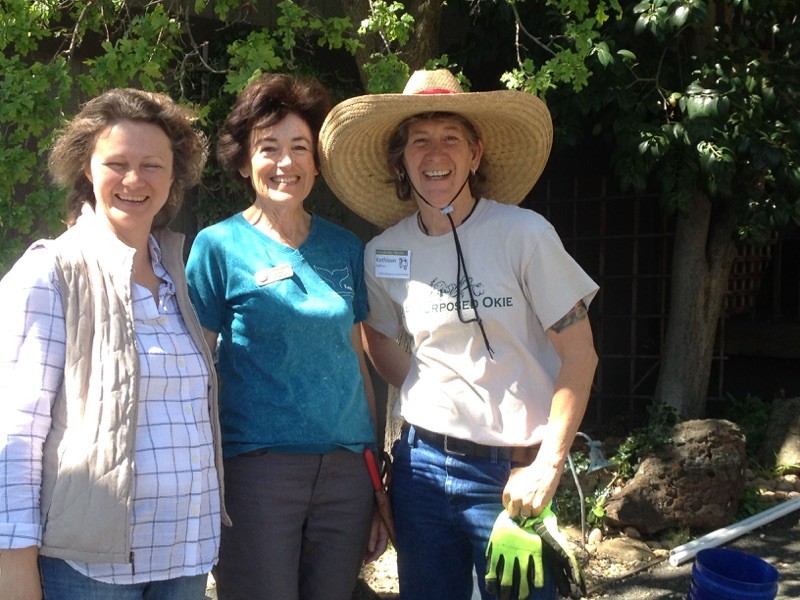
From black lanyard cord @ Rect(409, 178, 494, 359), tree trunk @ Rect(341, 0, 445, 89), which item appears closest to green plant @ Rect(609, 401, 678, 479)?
tree trunk @ Rect(341, 0, 445, 89)

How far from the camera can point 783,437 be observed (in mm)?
6035

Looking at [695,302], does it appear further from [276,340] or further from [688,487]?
[276,340]

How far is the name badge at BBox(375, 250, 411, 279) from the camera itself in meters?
2.57

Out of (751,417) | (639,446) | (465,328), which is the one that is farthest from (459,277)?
(751,417)

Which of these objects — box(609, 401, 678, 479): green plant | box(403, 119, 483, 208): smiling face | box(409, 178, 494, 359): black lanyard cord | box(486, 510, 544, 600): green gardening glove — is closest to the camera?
box(486, 510, 544, 600): green gardening glove

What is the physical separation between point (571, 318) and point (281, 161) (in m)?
0.92

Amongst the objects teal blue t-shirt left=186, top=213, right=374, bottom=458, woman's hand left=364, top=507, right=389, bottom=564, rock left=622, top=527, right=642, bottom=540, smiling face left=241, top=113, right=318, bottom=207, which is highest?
smiling face left=241, top=113, right=318, bottom=207

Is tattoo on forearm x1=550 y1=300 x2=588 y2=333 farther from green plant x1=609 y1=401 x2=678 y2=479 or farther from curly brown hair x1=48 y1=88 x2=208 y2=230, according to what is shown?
green plant x1=609 y1=401 x2=678 y2=479

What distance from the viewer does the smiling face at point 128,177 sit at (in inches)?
84.0

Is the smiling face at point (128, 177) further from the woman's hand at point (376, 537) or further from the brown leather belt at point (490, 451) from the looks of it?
the woman's hand at point (376, 537)

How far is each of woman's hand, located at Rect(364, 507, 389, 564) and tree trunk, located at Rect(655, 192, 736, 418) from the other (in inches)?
153

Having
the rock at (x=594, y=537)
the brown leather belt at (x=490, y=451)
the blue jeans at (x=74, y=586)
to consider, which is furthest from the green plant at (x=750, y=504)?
the blue jeans at (x=74, y=586)

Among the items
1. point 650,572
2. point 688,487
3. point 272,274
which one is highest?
point 272,274

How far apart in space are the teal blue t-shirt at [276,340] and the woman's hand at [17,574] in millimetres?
708
